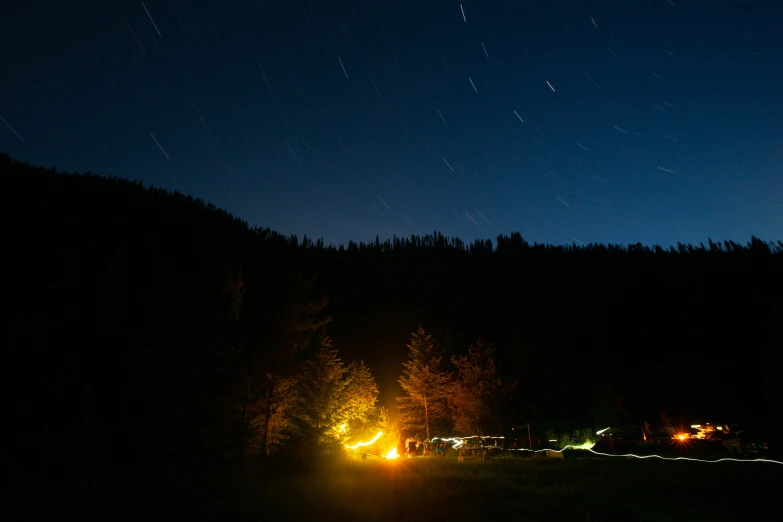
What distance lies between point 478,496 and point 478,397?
76.5ft

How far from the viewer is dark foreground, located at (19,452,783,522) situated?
48.8 ft

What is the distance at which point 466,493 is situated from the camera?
17.3 meters

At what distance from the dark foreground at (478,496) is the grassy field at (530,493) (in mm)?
34

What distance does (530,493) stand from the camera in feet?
56.4

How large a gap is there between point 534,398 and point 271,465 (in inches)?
1302

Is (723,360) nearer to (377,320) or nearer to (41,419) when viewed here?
(377,320)

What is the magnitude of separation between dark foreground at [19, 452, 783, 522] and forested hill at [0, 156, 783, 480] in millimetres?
8983

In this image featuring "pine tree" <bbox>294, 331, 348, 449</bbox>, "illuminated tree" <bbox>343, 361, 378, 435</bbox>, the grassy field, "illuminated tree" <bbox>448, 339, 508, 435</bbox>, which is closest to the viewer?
the grassy field

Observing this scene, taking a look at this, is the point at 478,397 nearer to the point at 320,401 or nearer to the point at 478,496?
the point at 320,401

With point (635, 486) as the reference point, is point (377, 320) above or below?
above

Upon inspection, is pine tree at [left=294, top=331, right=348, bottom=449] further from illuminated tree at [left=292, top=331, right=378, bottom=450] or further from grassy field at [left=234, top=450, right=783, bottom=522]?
grassy field at [left=234, top=450, right=783, bottom=522]

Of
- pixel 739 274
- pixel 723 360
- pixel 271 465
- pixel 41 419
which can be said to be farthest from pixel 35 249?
Result: pixel 739 274

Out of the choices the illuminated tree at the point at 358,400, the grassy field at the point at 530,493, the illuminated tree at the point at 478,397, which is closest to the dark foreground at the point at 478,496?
the grassy field at the point at 530,493

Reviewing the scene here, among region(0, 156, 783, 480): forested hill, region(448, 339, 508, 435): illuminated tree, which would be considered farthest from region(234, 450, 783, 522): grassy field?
region(448, 339, 508, 435): illuminated tree
